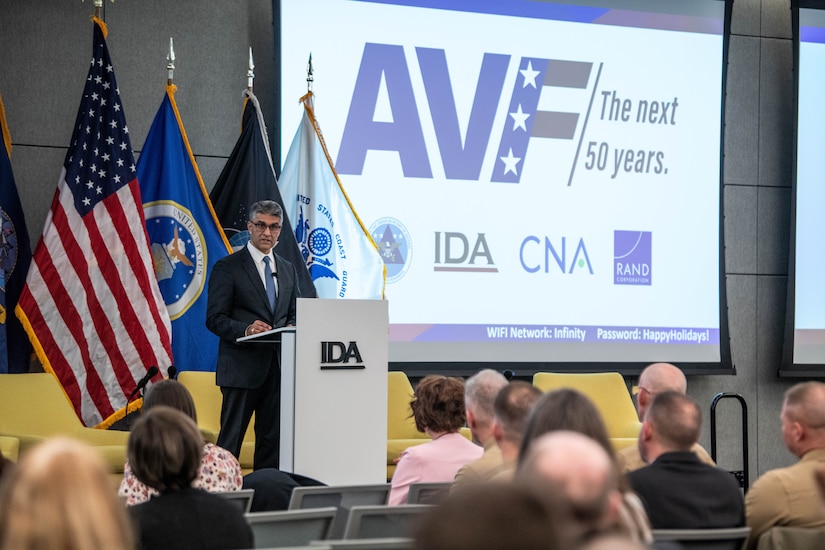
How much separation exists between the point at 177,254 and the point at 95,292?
1.89 ft

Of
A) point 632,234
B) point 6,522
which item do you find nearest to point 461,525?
point 6,522

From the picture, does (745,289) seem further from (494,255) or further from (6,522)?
(6,522)

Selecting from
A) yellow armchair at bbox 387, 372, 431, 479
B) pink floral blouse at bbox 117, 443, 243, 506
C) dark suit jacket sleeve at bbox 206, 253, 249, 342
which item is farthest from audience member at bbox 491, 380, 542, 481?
yellow armchair at bbox 387, 372, 431, 479

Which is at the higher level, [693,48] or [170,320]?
[693,48]

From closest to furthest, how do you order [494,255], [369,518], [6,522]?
[6,522]
[369,518]
[494,255]

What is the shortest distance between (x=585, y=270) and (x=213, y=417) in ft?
10.0

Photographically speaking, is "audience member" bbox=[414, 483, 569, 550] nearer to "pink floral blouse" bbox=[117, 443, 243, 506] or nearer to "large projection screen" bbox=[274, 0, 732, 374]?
"pink floral blouse" bbox=[117, 443, 243, 506]

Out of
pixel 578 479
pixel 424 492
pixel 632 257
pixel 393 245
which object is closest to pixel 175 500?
pixel 424 492

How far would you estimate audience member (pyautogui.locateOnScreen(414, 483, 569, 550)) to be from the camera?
99 centimetres

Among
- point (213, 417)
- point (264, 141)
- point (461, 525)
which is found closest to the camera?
point (461, 525)

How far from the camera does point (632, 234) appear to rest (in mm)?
8141

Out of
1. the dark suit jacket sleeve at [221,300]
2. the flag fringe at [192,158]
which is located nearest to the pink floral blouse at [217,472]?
the dark suit jacket sleeve at [221,300]

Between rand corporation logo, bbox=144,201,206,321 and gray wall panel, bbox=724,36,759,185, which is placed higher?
gray wall panel, bbox=724,36,759,185

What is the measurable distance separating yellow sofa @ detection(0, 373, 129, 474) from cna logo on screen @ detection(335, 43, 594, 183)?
242cm
